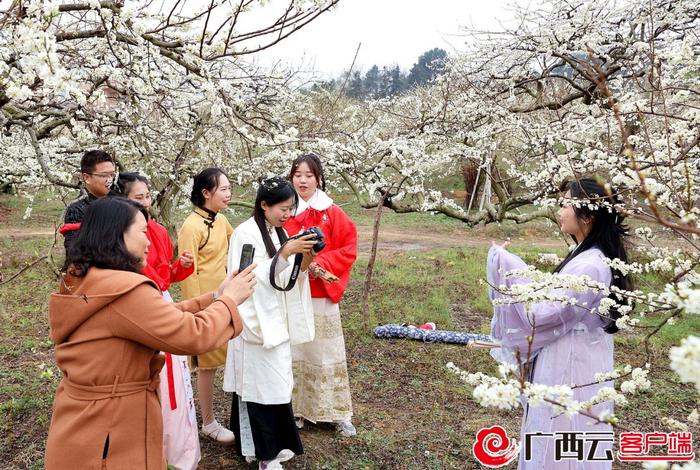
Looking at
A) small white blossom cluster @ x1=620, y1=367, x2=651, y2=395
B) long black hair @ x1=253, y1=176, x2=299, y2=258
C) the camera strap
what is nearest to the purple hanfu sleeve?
small white blossom cluster @ x1=620, y1=367, x2=651, y2=395

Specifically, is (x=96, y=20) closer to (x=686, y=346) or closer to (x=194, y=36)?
(x=194, y=36)

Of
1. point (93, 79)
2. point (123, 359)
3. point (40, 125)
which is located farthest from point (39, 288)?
point (123, 359)

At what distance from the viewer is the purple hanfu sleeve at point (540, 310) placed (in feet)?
A: 7.89

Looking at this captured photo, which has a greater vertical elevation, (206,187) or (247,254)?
(206,187)

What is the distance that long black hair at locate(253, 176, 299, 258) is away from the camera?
2953 mm

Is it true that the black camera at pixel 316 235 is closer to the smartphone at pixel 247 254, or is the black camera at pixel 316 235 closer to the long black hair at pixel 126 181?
the smartphone at pixel 247 254

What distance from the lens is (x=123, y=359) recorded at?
5.87 feet

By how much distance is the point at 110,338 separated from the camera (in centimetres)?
176

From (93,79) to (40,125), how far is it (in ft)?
2.43

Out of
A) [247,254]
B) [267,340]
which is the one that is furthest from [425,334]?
[247,254]

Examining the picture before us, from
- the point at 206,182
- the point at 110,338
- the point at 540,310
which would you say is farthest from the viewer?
the point at 206,182

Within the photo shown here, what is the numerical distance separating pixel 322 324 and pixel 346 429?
74 cm

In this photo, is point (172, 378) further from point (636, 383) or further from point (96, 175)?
point (636, 383)

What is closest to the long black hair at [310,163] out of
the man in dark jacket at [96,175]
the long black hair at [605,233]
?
the man in dark jacket at [96,175]
